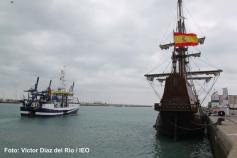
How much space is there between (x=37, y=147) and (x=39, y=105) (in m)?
50.4

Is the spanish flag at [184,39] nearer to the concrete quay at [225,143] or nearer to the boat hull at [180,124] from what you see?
the boat hull at [180,124]

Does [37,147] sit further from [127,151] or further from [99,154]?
[127,151]

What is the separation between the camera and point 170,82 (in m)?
30.5

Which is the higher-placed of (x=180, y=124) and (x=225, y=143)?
(x=225, y=143)

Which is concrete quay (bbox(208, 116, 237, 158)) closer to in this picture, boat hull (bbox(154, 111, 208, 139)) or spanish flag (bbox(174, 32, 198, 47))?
boat hull (bbox(154, 111, 208, 139))

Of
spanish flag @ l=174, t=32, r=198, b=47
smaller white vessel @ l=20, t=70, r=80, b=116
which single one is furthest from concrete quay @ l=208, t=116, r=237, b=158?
smaller white vessel @ l=20, t=70, r=80, b=116

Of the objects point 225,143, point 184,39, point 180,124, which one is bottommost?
point 180,124

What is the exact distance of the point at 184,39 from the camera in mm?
36719

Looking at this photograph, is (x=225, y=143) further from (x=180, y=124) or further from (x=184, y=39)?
(x=184, y=39)

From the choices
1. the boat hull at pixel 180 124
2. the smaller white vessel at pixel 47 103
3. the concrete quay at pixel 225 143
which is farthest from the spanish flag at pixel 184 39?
the smaller white vessel at pixel 47 103

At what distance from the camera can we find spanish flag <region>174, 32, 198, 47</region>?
3603cm

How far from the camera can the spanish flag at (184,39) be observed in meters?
36.0

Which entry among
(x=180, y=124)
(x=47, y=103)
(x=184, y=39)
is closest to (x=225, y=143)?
(x=180, y=124)

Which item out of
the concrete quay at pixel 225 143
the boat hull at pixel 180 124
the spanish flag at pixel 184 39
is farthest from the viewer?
the spanish flag at pixel 184 39
